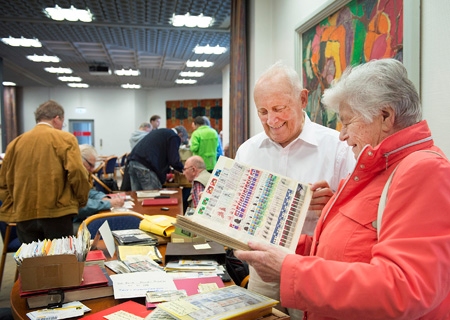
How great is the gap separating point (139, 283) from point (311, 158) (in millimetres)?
918

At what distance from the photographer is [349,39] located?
2465 millimetres

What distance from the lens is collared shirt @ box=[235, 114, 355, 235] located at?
1700 millimetres

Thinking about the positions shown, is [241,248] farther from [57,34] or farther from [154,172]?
[57,34]

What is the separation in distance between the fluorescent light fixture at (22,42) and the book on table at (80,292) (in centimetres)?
681

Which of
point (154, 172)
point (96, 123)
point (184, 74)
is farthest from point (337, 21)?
point (96, 123)

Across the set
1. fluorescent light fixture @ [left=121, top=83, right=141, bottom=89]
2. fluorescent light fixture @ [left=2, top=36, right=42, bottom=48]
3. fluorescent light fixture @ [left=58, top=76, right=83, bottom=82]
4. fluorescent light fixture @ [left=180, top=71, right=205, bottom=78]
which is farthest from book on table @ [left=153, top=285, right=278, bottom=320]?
fluorescent light fixture @ [left=121, top=83, right=141, bottom=89]

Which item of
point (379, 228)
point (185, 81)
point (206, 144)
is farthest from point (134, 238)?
point (185, 81)

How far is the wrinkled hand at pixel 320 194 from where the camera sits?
1416mm

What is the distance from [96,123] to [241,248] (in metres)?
14.6

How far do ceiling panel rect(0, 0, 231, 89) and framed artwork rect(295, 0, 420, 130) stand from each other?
246 centimetres

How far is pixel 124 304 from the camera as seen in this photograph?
1413mm

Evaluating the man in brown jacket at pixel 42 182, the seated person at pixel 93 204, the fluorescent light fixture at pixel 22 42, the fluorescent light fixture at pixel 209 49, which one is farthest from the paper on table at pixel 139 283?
the fluorescent light fixture at pixel 22 42

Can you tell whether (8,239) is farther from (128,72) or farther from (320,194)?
(128,72)

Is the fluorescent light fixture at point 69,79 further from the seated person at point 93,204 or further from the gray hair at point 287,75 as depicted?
the gray hair at point 287,75
